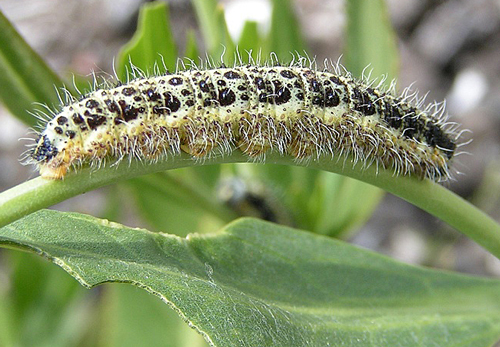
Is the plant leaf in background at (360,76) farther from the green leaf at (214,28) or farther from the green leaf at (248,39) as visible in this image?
the green leaf at (214,28)

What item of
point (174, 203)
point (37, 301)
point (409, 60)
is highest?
point (174, 203)

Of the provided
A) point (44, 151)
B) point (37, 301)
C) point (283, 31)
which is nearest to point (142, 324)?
point (37, 301)

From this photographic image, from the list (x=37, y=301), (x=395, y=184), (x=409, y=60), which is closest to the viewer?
(x=395, y=184)

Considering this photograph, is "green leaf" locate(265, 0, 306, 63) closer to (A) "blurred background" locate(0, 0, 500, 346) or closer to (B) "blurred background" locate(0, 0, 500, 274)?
(A) "blurred background" locate(0, 0, 500, 346)

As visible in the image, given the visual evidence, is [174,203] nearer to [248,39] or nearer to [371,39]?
[248,39]

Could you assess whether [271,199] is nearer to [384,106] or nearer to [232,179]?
[232,179]

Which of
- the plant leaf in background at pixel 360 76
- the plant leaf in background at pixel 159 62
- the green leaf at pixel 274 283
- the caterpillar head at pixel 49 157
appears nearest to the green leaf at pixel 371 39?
the plant leaf in background at pixel 360 76

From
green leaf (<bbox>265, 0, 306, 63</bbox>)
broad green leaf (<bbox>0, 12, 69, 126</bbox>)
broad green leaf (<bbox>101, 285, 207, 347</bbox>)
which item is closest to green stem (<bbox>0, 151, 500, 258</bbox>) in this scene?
broad green leaf (<bbox>0, 12, 69, 126</bbox>)
